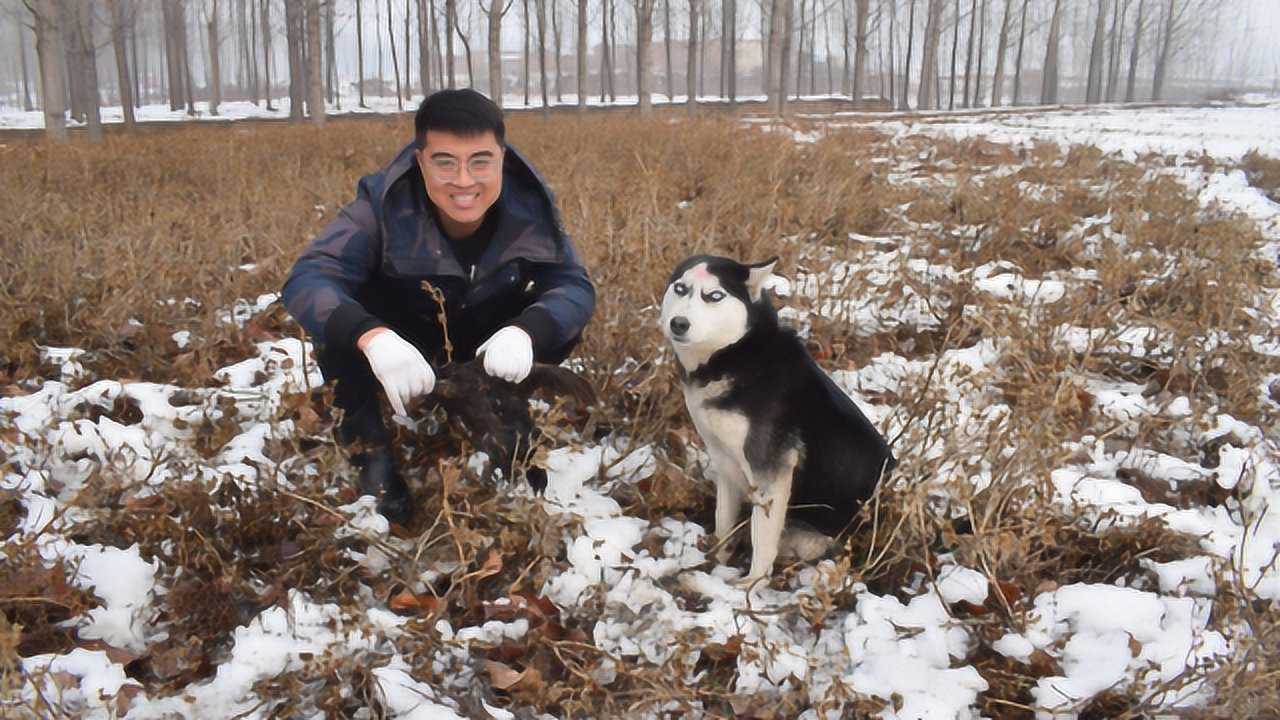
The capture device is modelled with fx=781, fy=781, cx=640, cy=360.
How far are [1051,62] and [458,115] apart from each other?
4446 cm

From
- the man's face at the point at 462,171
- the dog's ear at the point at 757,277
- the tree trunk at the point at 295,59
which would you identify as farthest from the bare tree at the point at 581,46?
the dog's ear at the point at 757,277

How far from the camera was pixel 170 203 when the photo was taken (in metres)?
6.49

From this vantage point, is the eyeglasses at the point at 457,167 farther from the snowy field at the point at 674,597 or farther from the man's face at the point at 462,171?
the snowy field at the point at 674,597

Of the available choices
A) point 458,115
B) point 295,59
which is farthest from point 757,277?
point 295,59

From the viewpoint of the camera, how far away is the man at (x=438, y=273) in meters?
2.58

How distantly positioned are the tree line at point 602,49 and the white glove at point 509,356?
1213cm

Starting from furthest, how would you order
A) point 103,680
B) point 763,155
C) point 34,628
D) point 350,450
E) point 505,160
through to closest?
point 763,155, point 505,160, point 350,450, point 34,628, point 103,680

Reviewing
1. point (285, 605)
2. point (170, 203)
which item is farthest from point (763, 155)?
point (285, 605)

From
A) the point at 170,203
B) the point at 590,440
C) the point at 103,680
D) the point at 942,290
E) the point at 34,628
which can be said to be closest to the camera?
the point at 103,680

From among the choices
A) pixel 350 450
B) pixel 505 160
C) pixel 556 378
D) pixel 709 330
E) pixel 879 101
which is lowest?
pixel 350 450

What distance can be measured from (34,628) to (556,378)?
165 cm

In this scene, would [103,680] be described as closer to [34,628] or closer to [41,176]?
[34,628]

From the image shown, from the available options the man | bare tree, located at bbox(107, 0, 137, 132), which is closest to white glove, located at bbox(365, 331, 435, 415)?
the man

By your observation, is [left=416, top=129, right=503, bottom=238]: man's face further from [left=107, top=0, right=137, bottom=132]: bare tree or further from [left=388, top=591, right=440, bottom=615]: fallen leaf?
[left=107, top=0, right=137, bottom=132]: bare tree
